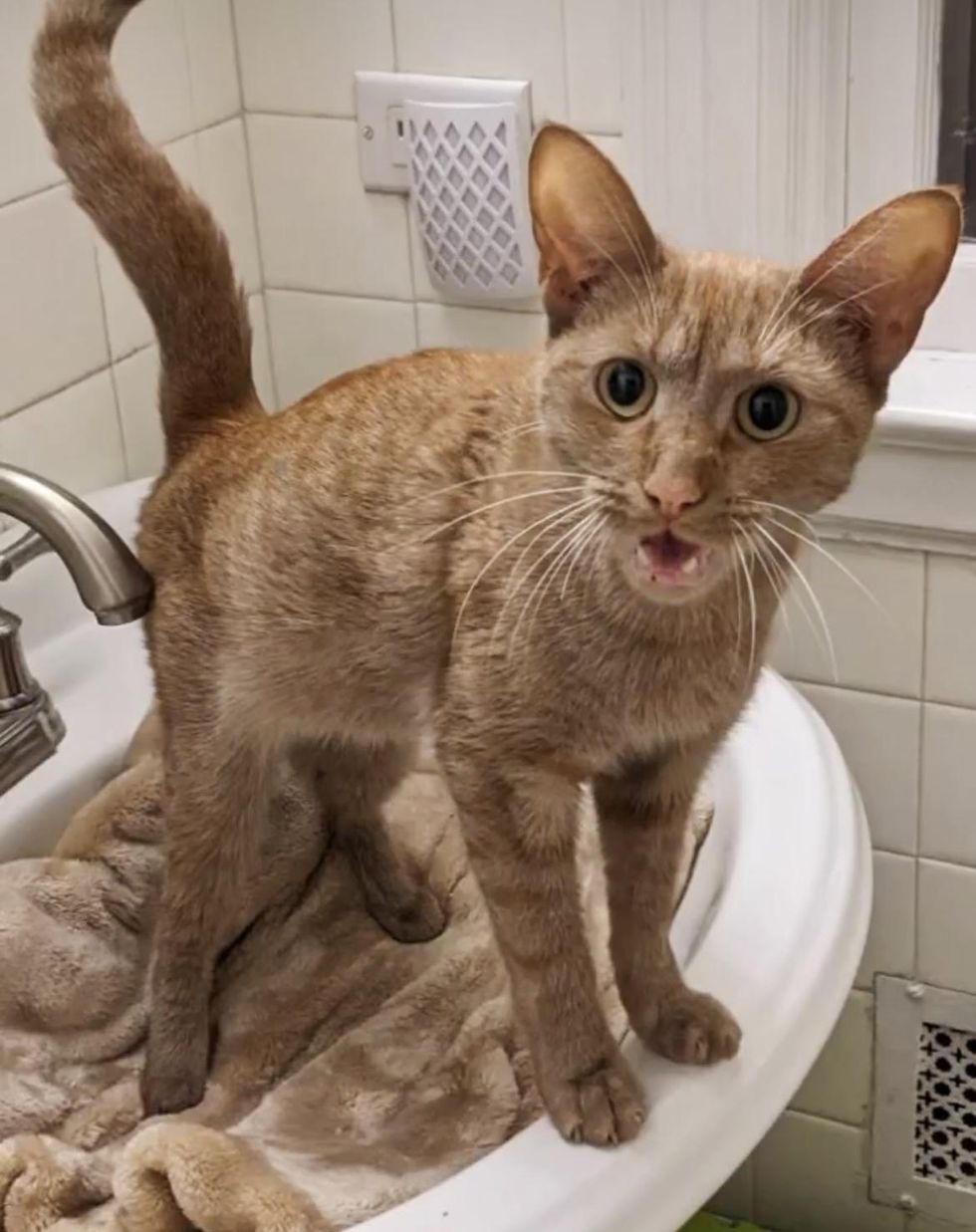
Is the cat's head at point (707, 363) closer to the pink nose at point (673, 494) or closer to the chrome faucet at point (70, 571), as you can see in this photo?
the pink nose at point (673, 494)

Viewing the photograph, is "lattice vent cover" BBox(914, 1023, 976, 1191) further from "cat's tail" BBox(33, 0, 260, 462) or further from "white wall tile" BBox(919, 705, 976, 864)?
"cat's tail" BBox(33, 0, 260, 462)

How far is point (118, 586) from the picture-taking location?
1.03 meters

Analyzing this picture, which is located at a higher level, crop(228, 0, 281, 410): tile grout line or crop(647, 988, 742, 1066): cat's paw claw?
crop(228, 0, 281, 410): tile grout line

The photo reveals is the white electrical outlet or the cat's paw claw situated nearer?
the cat's paw claw

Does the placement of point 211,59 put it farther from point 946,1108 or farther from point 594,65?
point 946,1108

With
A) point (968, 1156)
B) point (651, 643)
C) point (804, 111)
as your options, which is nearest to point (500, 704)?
point (651, 643)

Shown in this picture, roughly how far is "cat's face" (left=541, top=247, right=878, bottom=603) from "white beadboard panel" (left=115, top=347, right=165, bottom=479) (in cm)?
77

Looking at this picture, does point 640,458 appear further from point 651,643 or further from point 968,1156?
point 968,1156

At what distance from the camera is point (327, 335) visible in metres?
1.73

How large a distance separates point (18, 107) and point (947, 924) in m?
1.06

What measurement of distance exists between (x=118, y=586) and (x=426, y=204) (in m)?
0.66

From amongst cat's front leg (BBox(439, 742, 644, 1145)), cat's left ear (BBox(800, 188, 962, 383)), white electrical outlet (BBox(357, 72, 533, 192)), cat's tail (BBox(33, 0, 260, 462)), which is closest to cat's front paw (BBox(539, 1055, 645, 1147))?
cat's front leg (BBox(439, 742, 644, 1145))

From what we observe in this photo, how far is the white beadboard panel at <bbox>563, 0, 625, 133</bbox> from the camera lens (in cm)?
147

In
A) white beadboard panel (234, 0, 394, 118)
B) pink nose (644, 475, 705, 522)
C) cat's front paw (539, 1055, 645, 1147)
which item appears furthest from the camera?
white beadboard panel (234, 0, 394, 118)
